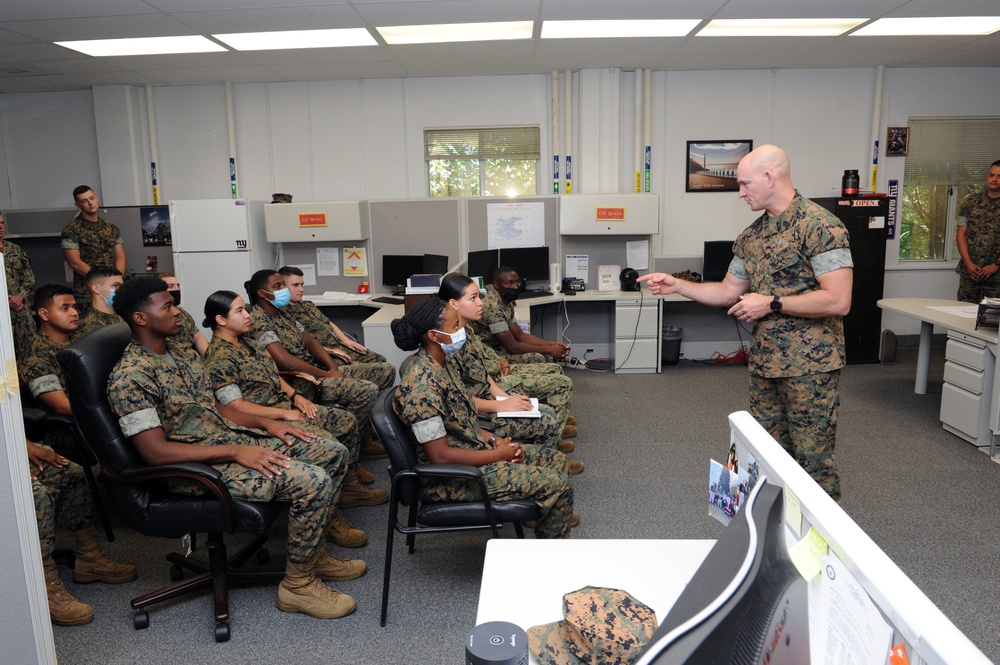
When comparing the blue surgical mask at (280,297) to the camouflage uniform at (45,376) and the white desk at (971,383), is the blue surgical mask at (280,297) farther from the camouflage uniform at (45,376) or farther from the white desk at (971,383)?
the white desk at (971,383)

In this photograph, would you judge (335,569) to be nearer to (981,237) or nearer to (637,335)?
(637,335)

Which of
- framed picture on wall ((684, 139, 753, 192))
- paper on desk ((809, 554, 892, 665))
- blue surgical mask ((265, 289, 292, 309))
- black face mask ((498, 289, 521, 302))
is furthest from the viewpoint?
framed picture on wall ((684, 139, 753, 192))

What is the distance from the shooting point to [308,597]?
231 centimetres

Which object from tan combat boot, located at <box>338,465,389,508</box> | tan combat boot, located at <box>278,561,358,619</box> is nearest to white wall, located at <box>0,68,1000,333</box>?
tan combat boot, located at <box>338,465,389,508</box>

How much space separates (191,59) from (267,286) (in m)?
2.55

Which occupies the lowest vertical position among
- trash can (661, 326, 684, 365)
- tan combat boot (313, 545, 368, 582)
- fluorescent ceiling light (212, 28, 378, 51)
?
tan combat boot (313, 545, 368, 582)

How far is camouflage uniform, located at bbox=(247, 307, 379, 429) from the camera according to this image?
3.43 metres

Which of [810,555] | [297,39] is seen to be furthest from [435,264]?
[810,555]

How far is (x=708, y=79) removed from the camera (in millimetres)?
5887

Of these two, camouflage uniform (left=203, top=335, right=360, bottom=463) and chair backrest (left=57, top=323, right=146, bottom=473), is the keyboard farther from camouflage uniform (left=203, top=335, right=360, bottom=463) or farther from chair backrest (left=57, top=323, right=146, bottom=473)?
chair backrest (left=57, top=323, right=146, bottom=473)

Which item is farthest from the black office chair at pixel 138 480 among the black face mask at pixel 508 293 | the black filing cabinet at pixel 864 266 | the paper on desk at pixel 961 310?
the black filing cabinet at pixel 864 266

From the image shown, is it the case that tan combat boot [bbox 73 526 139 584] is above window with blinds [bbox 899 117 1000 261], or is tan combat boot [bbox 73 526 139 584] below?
below

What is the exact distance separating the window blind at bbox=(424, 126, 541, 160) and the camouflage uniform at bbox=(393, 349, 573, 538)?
13.2 feet

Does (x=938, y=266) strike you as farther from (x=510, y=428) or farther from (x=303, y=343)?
(x=303, y=343)
